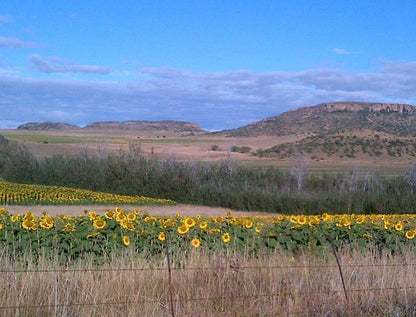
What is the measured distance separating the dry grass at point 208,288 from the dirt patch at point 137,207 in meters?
18.7

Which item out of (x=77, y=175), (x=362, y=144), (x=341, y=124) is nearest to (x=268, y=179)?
(x=77, y=175)

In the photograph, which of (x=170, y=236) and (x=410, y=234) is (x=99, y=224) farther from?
(x=410, y=234)

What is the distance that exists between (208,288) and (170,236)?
2.29 metres

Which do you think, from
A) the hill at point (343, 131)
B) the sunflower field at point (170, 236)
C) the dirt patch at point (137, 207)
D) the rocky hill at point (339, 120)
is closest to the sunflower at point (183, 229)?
the sunflower field at point (170, 236)

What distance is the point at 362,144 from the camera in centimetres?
8056

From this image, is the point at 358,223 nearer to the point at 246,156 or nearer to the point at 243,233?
the point at 243,233

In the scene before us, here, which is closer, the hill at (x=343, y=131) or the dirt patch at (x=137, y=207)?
the dirt patch at (x=137, y=207)

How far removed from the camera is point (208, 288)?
21.1ft

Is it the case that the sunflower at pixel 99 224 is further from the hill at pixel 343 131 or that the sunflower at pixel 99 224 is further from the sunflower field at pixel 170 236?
the hill at pixel 343 131

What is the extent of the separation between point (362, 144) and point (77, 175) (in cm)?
4944

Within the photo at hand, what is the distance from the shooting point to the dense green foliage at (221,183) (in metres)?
31.2

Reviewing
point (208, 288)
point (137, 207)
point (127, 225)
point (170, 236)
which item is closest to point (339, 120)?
point (137, 207)

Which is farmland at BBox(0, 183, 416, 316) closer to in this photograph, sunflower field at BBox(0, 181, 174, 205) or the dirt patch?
the dirt patch

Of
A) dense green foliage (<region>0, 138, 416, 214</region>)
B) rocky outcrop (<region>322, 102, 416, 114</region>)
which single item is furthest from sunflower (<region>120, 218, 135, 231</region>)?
rocky outcrop (<region>322, 102, 416, 114</region>)
